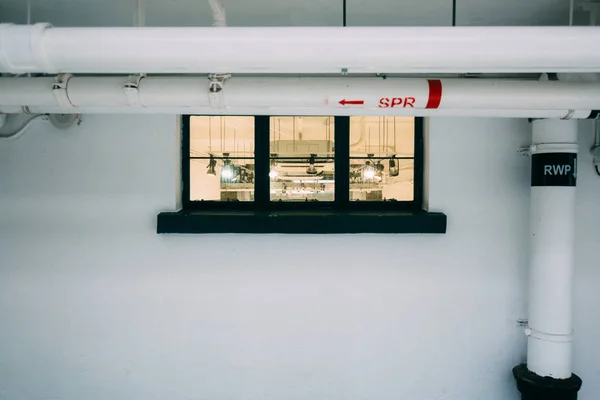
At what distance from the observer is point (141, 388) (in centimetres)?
235

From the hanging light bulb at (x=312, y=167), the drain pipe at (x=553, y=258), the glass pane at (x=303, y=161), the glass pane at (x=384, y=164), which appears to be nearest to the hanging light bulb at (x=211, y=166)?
the glass pane at (x=303, y=161)

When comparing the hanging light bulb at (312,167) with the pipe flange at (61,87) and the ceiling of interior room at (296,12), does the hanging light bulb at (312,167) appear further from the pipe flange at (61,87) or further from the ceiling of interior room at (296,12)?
the pipe flange at (61,87)

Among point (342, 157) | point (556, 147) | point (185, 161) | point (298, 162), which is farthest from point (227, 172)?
point (556, 147)

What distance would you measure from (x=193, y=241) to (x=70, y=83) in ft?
3.41

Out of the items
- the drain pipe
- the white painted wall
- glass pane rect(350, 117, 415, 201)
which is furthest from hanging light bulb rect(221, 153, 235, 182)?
the drain pipe

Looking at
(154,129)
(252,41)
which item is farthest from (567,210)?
(154,129)

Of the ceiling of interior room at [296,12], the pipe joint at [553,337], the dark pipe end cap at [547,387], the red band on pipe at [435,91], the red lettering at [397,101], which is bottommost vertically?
the dark pipe end cap at [547,387]

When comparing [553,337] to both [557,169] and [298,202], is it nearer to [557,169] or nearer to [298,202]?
[557,169]

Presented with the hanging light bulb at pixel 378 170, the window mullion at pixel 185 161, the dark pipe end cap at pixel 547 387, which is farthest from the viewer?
the hanging light bulb at pixel 378 170

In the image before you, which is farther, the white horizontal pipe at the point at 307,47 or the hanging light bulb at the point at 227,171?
the hanging light bulb at the point at 227,171

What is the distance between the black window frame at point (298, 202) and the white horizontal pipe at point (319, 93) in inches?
29.0

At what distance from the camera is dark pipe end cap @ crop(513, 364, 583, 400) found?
2035 millimetres

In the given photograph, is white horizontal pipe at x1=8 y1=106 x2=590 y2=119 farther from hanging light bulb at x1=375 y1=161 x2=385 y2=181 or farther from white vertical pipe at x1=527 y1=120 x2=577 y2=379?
hanging light bulb at x1=375 y1=161 x2=385 y2=181

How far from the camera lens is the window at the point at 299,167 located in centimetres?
243
